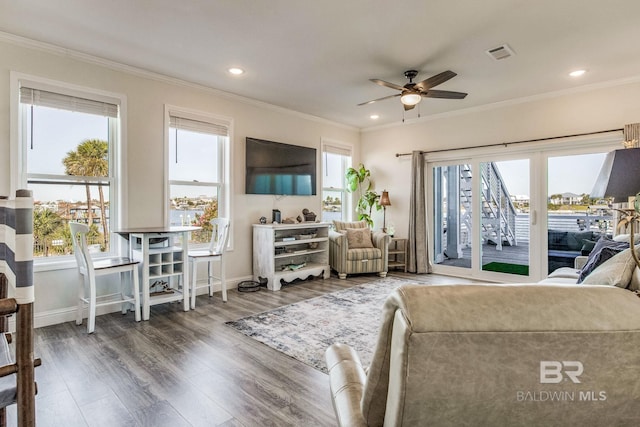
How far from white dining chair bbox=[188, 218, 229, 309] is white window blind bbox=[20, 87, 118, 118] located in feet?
5.37

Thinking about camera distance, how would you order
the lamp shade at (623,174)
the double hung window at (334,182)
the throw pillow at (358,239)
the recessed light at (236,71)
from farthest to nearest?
1. the double hung window at (334,182)
2. the throw pillow at (358,239)
3. the recessed light at (236,71)
4. the lamp shade at (623,174)

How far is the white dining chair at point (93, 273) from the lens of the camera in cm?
301

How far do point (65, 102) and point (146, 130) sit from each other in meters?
0.76

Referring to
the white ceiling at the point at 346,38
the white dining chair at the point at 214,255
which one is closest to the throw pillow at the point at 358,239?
the white dining chair at the point at 214,255

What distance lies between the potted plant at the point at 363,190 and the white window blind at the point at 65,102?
3936 millimetres

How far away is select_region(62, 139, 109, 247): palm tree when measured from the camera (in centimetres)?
347

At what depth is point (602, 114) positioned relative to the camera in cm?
417

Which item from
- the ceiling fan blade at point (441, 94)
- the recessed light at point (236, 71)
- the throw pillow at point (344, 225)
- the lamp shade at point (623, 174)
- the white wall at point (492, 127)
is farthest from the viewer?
the throw pillow at point (344, 225)

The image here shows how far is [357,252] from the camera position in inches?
212

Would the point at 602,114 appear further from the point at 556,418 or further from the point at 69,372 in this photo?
the point at 69,372

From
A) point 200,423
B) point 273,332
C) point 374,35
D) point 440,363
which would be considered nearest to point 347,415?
point 440,363

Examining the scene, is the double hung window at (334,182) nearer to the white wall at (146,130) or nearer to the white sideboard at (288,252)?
the white wall at (146,130)

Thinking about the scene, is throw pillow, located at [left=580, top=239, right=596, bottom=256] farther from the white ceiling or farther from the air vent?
the air vent

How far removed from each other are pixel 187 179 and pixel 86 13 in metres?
2.02
